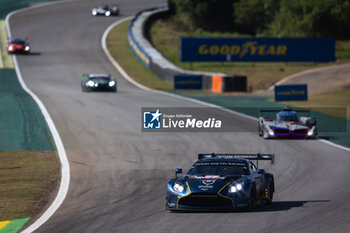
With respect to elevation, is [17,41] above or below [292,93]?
above

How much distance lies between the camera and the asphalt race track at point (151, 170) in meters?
13.0

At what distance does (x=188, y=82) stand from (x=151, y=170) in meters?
29.9

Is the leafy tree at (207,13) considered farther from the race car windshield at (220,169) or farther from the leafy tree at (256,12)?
the race car windshield at (220,169)

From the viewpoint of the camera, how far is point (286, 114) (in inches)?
1094

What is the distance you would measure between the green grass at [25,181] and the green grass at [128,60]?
1116 inches

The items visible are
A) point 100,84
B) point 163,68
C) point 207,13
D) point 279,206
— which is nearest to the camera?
point 279,206

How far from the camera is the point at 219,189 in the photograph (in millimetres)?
13836

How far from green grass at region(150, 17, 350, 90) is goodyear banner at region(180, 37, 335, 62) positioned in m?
0.81

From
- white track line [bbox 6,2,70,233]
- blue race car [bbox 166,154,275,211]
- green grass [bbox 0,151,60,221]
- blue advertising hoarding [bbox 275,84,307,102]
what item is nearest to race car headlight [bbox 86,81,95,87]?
white track line [bbox 6,2,70,233]

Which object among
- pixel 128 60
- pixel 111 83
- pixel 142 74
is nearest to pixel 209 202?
pixel 111 83

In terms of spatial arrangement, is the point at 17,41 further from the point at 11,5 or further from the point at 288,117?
the point at 288,117

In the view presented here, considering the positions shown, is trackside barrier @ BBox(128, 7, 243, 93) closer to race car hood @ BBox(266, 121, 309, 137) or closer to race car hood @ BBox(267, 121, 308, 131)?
race car hood @ BBox(267, 121, 308, 131)

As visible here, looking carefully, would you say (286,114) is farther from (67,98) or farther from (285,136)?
(67,98)

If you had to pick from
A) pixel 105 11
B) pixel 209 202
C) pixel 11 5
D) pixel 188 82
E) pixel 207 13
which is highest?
pixel 11 5
